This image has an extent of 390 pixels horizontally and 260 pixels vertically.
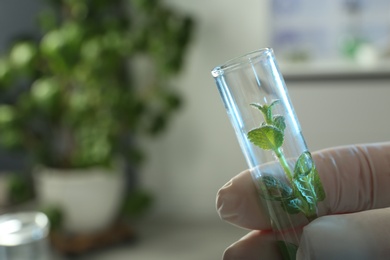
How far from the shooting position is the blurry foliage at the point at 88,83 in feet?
8.23

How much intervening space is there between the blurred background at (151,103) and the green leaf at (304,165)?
1.64m

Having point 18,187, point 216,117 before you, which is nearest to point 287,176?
point 18,187

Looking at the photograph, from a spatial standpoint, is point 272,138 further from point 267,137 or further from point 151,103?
point 151,103

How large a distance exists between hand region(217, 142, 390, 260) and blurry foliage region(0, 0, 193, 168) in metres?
1.76

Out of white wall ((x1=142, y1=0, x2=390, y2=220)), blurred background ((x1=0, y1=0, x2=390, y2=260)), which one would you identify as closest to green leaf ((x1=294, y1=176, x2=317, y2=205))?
blurred background ((x1=0, y1=0, x2=390, y2=260))

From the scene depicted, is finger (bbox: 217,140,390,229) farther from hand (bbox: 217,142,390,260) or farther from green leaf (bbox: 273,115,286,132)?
green leaf (bbox: 273,115,286,132)

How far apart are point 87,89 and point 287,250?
77.1 inches

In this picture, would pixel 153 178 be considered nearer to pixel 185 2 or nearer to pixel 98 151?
pixel 98 151

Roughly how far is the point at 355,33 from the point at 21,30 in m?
1.64

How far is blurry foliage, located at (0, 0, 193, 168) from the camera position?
2.51 metres

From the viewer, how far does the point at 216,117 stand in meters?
2.96

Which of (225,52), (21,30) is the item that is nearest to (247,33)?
(225,52)

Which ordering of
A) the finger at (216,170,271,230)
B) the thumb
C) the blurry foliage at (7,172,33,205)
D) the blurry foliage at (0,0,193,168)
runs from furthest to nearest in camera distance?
the blurry foliage at (7,172,33,205) → the blurry foliage at (0,0,193,168) → the finger at (216,170,271,230) → the thumb

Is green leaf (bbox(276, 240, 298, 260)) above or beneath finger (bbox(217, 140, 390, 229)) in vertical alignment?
beneath
